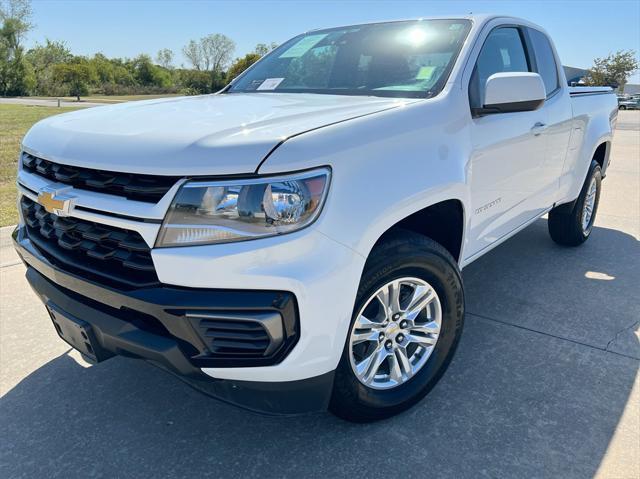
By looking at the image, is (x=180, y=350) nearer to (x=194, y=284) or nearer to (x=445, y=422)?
(x=194, y=284)

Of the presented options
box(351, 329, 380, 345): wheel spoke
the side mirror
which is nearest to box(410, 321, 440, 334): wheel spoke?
box(351, 329, 380, 345): wheel spoke

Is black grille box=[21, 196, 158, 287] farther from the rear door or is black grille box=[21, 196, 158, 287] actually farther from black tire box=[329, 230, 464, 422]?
the rear door

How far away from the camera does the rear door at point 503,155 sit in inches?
106

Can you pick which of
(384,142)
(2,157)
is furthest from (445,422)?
(2,157)

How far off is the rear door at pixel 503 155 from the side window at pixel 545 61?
15 centimetres

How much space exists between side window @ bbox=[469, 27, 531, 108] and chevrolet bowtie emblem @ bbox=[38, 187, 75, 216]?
6.25 ft

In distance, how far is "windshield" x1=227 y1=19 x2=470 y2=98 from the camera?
2.76 m

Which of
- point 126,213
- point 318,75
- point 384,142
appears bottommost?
point 126,213

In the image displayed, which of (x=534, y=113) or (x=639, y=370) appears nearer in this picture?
(x=639, y=370)

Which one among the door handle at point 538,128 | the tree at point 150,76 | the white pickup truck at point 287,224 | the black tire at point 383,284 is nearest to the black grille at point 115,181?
the white pickup truck at point 287,224

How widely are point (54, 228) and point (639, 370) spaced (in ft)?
9.60

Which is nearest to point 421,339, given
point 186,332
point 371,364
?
point 371,364

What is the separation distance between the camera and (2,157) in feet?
31.8

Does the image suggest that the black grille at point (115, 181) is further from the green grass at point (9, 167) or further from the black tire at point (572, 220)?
the green grass at point (9, 167)
